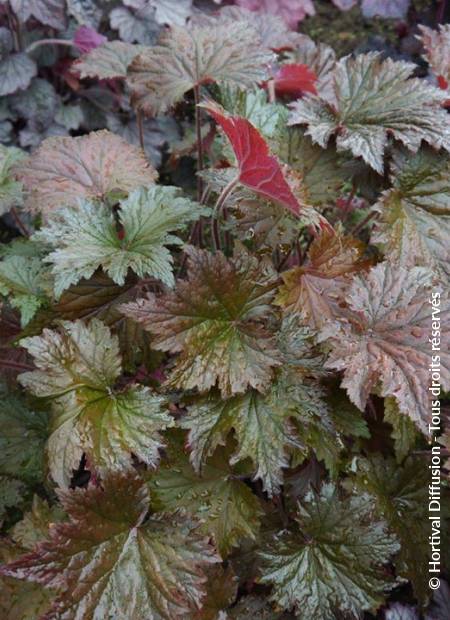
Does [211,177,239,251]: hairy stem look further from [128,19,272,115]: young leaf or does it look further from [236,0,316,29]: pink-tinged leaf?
[236,0,316,29]: pink-tinged leaf

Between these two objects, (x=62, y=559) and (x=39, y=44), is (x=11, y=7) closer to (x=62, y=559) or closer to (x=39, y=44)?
(x=39, y=44)

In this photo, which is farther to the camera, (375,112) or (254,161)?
(375,112)

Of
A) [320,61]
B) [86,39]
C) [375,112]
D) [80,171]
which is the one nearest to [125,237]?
[80,171]

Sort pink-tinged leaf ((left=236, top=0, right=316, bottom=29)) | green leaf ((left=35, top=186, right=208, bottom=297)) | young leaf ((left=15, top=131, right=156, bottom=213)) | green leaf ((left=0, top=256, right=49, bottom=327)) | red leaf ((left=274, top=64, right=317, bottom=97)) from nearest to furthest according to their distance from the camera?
green leaf ((left=35, top=186, right=208, bottom=297)), green leaf ((left=0, top=256, right=49, bottom=327)), young leaf ((left=15, top=131, right=156, bottom=213)), red leaf ((left=274, top=64, right=317, bottom=97)), pink-tinged leaf ((left=236, top=0, right=316, bottom=29))

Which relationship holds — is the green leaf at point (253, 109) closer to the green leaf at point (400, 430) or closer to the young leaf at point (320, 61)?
the young leaf at point (320, 61)

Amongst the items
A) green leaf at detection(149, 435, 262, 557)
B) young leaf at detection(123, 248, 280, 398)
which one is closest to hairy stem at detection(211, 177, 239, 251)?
young leaf at detection(123, 248, 280, 398)

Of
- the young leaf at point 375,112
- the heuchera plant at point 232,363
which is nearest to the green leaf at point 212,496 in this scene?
the heuchera plant at point 232,363

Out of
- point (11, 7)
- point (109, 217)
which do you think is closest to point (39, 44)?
point (11, 7)

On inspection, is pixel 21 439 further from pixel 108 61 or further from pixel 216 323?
pixel 108 61
